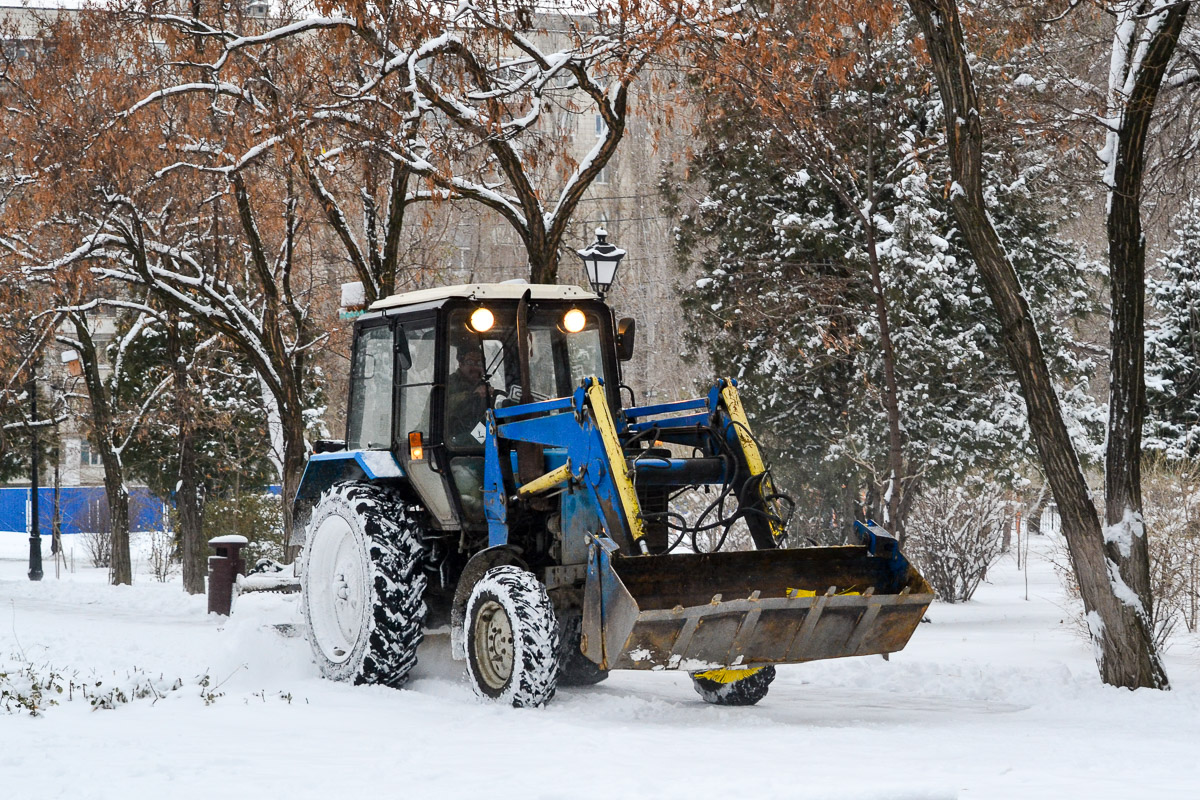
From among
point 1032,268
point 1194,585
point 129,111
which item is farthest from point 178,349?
point 1194,585

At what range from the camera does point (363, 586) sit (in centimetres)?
854

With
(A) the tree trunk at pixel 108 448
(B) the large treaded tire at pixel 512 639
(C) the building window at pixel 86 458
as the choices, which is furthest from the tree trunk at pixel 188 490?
(C) the building window at pixel 86 458

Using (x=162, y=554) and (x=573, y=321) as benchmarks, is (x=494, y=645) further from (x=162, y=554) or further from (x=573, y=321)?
(x=162, y=554)

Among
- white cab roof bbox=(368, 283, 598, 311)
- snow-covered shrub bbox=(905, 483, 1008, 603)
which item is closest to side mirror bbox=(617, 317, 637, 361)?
white cab roof bbox=(368, 283, 598, 311)

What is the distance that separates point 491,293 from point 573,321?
0.63m

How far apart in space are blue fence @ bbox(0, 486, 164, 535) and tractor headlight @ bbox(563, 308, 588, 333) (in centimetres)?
1939

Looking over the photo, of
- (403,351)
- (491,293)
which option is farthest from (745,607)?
(403,351)

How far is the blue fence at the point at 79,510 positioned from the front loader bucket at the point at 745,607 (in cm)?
2097

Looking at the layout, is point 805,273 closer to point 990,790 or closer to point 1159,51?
point 1159,51

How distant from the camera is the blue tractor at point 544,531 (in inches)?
289

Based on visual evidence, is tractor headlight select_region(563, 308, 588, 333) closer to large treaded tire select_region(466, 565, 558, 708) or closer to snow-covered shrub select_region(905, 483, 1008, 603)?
large treaded tire select_region(466, 565, 558, 708)

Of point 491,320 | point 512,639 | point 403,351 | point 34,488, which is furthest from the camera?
point 34,488

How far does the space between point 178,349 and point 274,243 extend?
2.36 m

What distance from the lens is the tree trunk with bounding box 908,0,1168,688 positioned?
8.92 m
